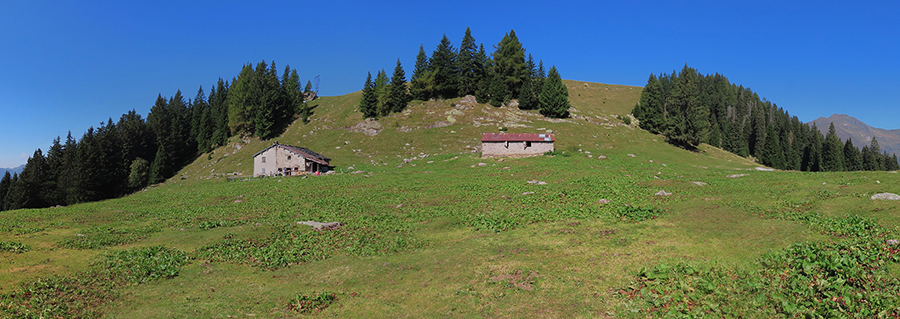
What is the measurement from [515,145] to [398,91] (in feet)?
142

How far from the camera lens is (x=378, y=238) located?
69.3ft

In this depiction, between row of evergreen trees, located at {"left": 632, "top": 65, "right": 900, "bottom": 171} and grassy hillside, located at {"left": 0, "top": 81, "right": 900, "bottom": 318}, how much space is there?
59.4 m

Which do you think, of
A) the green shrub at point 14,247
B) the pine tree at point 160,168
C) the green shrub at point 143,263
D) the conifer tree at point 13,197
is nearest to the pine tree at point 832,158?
the green shrub at point 143,263

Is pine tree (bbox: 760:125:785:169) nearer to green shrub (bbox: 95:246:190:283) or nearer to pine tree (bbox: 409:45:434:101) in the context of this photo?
pine tree (bbox: 409:45:434:101)

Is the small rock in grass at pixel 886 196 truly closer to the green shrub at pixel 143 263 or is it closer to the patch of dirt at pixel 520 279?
the patch of dirt at pixel 520 279

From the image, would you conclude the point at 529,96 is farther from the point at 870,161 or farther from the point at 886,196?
the point at 870,161

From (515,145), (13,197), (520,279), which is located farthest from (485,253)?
(13,197)

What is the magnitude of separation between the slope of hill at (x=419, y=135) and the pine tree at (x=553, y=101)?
93.3 inches

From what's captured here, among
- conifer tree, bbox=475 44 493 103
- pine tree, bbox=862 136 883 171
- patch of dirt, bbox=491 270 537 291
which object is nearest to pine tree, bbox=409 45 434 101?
conifer tree, bbox=475 44 493 103

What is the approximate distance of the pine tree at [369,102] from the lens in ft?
308

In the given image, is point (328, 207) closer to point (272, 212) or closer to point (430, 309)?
point (272, 212)

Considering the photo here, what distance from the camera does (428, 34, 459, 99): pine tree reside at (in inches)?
4035

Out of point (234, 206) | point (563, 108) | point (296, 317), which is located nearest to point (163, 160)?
point (234, 206)

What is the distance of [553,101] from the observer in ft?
306
